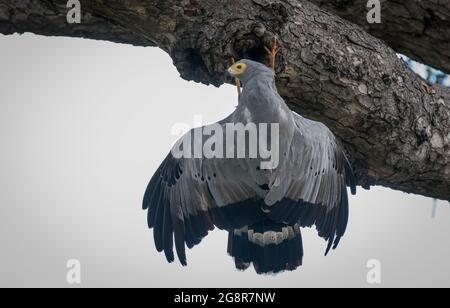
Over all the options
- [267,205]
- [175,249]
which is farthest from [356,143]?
[175,249]

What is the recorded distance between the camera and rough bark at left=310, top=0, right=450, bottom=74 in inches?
259

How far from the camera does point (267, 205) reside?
5566 millimetres

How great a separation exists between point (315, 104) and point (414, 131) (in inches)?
Answer: 32.2

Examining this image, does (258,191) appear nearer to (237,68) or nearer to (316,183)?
(316,183)

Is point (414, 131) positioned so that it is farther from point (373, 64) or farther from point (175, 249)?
point (175, 249)

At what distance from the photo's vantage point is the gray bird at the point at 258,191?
549 cm

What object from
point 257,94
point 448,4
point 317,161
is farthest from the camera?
point 448,4

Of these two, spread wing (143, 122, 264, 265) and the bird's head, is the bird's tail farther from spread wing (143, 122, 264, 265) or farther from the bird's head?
the bird's head

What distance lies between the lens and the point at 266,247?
6.06 meters

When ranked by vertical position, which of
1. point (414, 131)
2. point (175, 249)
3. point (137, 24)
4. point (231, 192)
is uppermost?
point (137, 24)

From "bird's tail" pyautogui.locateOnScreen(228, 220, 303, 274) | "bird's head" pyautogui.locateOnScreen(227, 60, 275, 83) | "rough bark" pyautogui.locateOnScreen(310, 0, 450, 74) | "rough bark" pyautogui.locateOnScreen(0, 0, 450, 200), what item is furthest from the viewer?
"rough bark" pyautogui.locateOnScreen(310, 0, 450, 74)

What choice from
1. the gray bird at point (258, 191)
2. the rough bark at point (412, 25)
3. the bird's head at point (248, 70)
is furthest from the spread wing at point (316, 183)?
the rough bark at point (412, 25)

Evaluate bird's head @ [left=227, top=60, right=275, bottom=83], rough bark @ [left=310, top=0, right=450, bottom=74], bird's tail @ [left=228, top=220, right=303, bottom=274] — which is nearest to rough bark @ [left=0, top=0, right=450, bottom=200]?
bird's head @ [left=227, top=60, right=275, bottom=83]

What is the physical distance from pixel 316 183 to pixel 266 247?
615 millimetres
